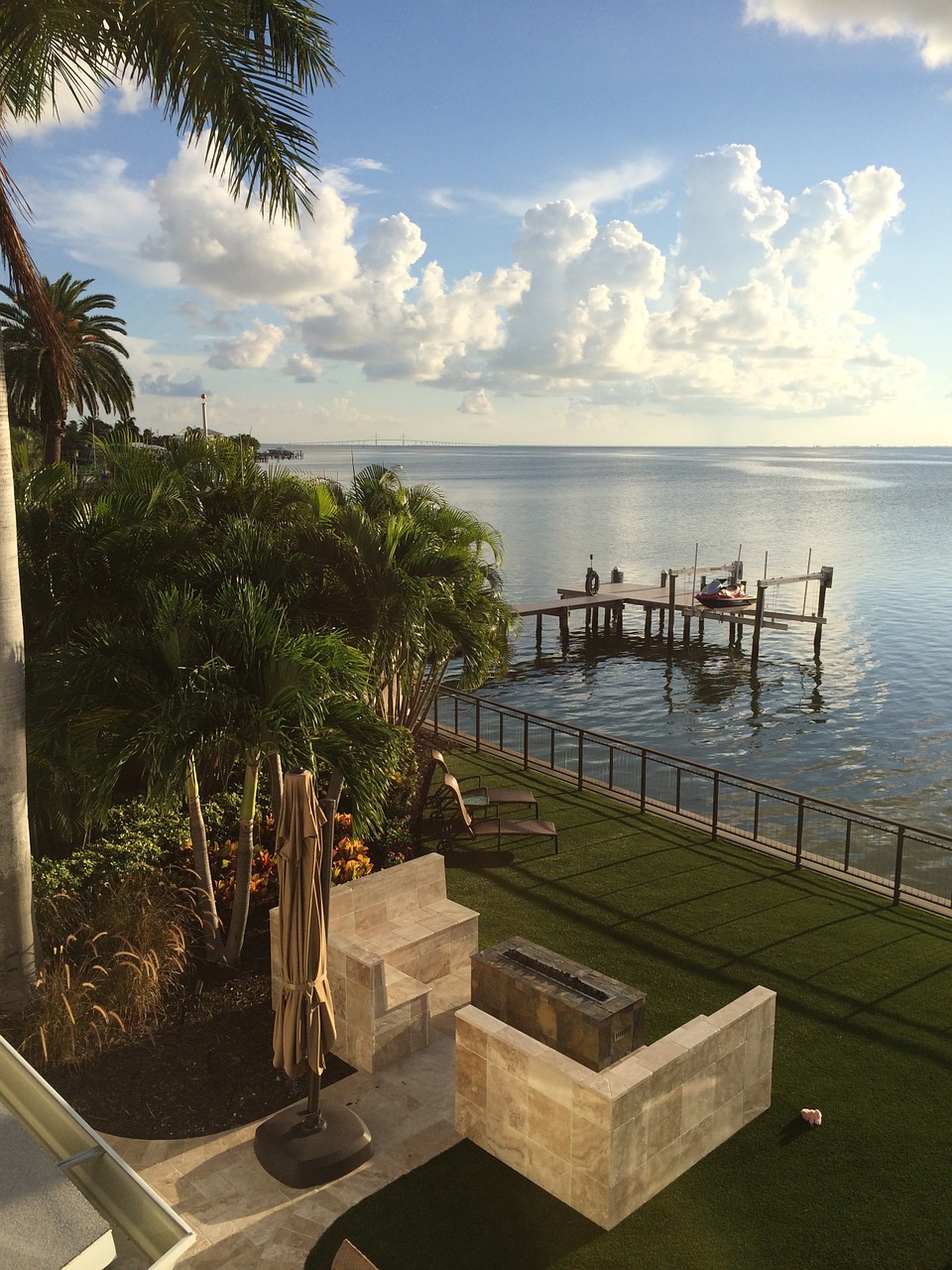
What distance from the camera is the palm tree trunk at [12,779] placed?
26.2 feet

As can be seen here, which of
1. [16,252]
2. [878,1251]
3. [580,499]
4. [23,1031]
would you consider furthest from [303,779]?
[580,499]

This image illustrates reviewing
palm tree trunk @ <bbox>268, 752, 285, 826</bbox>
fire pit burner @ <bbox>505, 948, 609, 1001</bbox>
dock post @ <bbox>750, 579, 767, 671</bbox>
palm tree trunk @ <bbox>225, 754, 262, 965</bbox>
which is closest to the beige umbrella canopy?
fire pit burner @ <bbox>505, 948, 609, 1001</bbox>

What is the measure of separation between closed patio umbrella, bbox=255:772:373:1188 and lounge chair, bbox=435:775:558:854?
6.30 m

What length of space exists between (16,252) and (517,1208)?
8856mm

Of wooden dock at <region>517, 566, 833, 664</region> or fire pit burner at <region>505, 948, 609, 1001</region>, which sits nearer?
fire pit burner at <region>505, 948, 609, 1001</region>

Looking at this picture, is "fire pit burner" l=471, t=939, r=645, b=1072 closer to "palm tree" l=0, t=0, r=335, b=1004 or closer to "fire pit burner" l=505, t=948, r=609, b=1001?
"fire pit burner" l=505, t=948, r=609, b=1001

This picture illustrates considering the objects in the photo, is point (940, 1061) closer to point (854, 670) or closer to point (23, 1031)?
point (23, 1031)

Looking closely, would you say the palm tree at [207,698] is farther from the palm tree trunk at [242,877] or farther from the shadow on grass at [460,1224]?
the shadow on grass at [460,1224]

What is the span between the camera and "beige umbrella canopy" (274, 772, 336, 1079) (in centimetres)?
634

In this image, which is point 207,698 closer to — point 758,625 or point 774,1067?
point 774,1067

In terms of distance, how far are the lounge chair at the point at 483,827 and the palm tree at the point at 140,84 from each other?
636cm

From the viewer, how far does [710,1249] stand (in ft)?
20.6

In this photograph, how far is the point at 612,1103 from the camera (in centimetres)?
619

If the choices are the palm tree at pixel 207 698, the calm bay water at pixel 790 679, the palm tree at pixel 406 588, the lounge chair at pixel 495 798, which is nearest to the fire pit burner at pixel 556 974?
the palm tree at pixel 207 698
